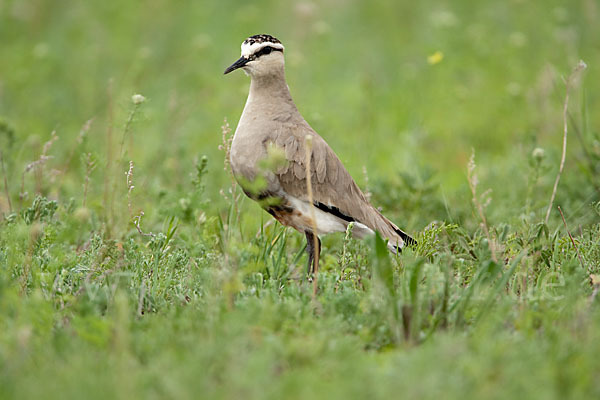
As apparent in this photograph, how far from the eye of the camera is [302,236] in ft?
16.2

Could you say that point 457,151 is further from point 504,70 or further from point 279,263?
point 279,263

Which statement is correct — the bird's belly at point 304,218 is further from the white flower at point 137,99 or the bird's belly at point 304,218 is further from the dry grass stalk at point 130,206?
the white flower at point 137,99

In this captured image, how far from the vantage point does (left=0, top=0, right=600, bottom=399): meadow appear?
2.38 m

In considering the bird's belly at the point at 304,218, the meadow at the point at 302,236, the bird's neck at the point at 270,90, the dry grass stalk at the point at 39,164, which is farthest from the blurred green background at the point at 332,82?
the bird's belly at the point at 304,218

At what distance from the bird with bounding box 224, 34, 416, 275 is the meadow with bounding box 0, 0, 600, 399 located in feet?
0.53

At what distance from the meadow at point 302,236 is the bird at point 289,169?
0.53 feet

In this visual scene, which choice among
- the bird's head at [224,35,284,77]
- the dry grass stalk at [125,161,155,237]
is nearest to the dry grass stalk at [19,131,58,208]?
the dry grass stalk at [125,161,155,237]

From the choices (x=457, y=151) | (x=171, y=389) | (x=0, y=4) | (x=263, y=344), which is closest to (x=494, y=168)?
(x=457, y=151)

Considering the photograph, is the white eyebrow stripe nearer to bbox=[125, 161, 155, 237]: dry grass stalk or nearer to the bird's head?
the bird's head

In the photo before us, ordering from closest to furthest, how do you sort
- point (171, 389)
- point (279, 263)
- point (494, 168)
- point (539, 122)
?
point (171, 389)
point (279, 263)
point (494, 168)
point (539, 122)

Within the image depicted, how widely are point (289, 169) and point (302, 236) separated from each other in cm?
100

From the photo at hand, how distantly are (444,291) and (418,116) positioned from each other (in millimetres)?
4850

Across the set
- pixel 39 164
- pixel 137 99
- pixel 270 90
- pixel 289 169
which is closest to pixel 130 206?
pixel 137 99

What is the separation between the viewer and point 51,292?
10.5ft
